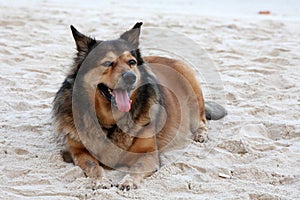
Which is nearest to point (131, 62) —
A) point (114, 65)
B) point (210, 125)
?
point (114, 65)

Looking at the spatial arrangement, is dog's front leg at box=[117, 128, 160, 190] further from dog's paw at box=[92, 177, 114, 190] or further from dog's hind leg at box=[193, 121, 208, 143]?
dog's hind leg at box=[193, 121, 208, 143]

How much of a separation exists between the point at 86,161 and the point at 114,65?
75cm

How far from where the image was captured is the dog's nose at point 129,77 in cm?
335

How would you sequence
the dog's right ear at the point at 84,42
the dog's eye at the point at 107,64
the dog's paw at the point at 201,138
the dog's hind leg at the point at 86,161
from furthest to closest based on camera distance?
the dog's paw at the point at 201,138
the dog's right ear at the point at 84,42
the dog's eye at the point at 107,64
the dog's hind leg at the point at 86,161

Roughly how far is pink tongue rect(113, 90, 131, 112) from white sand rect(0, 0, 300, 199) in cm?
49

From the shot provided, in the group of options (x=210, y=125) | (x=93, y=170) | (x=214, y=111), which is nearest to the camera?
(x=93, y=170)

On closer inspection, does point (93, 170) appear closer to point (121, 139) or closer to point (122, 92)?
point (121, 139)

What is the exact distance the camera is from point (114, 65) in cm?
348

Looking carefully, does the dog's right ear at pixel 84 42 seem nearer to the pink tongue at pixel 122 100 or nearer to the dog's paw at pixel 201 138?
the pink tongue at pixel 122 100

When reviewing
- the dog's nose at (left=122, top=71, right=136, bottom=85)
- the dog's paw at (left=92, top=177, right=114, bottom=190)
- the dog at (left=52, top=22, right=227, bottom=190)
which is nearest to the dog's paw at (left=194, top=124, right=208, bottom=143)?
the dog at (left=52, top=22, right=227, bottom=190)

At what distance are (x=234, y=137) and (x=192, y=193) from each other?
1124 mm

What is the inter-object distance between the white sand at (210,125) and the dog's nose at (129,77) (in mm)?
689

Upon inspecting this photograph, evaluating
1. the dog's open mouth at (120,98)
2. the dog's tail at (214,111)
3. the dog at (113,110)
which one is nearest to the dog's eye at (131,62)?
the dog at (113,110)

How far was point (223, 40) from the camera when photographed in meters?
7.96
